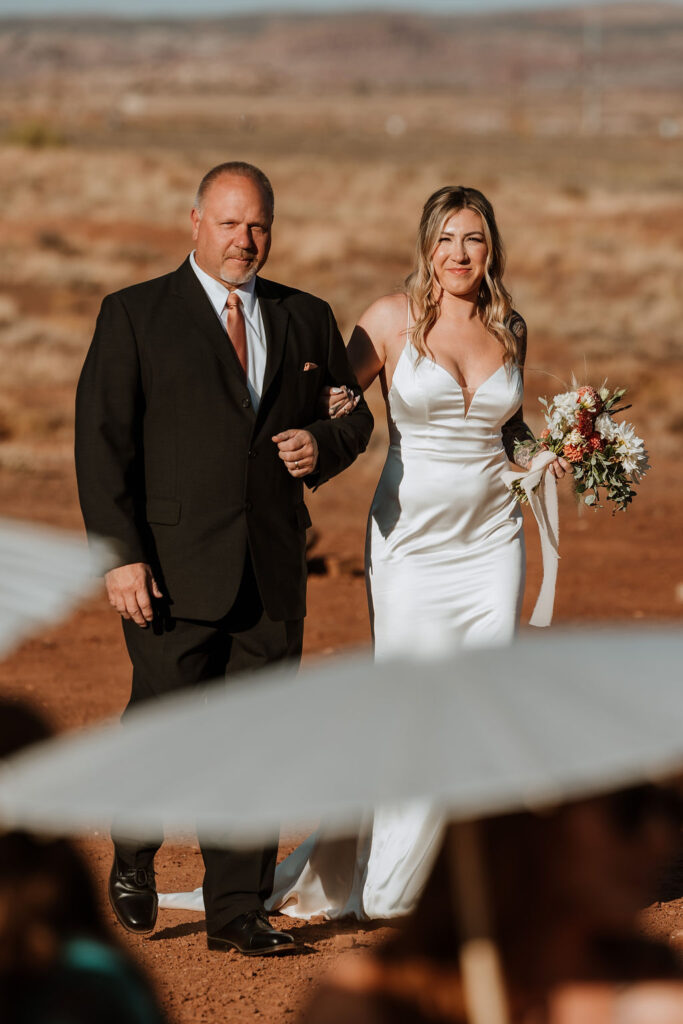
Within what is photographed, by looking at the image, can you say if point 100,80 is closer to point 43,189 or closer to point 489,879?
point 43,189

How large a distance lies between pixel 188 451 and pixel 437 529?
4.00 ft

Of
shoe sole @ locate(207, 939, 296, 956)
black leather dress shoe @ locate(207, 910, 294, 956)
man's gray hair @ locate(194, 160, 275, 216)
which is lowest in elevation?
shoe sole @ locate(207, 939, 296, 956)

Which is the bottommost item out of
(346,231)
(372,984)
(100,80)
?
(372,984)

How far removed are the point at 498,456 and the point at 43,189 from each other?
3587cm

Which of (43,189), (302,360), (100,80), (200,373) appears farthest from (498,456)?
(100,80)

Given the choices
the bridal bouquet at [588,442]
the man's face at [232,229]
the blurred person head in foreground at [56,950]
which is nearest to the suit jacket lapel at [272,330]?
the man's face at [232,229]

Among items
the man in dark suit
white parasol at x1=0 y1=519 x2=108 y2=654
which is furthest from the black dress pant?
white parasol at x1=0 y1=519 x2=108 y2=654

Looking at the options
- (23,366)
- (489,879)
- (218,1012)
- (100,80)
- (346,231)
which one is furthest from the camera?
(100,80)

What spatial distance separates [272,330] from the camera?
16.4 feet

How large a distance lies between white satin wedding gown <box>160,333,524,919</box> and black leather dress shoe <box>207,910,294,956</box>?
2.04ft

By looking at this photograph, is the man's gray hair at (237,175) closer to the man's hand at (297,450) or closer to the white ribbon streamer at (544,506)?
the man's hand at (297,450)

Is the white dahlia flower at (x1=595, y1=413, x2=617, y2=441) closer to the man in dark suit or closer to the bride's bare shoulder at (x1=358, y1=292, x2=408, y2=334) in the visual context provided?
the bride's bare shoulder at (x1=358, y1=292, x2=408, y2=334)

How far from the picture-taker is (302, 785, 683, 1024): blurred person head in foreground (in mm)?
2051

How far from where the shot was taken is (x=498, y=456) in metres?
5.78
